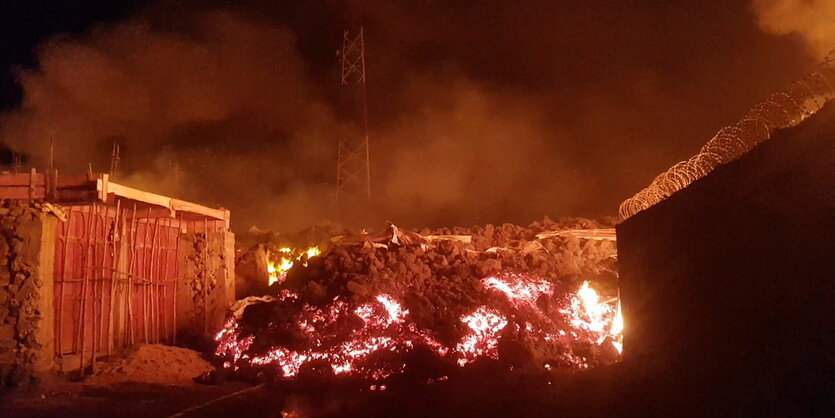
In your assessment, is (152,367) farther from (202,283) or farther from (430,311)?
(430,311)

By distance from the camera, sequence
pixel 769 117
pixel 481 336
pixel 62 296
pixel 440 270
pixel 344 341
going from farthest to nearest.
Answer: pixel 440 270 < pixel 481 336 < pixel 344 341 < pixel 62 296 < pixel 769 117

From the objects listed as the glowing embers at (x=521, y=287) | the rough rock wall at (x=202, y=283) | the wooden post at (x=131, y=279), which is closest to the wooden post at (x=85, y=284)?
the wooden post at (x=131, y=279)

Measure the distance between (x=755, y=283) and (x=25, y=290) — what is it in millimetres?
9425

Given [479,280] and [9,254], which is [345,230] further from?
[9,254]

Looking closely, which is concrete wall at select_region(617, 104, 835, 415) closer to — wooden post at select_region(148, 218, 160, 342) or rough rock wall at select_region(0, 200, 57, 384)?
rough rock wall at select_region(0, 200, 57, 384)

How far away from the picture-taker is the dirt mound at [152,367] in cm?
1001

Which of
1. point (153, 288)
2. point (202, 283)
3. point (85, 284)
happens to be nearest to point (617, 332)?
point (202, 283)

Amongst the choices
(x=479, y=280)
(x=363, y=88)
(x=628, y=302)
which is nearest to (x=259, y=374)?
(x=479, y=280)

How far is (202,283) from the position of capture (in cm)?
1315

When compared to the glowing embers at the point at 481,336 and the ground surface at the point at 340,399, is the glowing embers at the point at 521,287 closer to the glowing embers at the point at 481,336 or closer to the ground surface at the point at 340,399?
the glowing embers at the point at 481,336

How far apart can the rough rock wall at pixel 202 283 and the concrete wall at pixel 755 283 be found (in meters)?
8.88

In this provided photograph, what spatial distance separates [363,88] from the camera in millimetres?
23906

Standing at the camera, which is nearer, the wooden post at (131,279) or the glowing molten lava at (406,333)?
the wooden post at (131,279)

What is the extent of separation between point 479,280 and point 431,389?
3845mm
